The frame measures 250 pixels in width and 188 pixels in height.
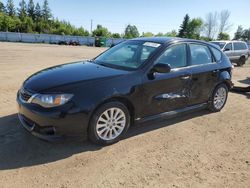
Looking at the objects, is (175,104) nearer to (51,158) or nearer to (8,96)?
(51,158)

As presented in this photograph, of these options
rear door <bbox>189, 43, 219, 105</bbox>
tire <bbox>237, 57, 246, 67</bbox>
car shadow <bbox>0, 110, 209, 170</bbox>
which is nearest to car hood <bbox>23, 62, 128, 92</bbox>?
car shadow <bbox>0, 110, 209, 170</bbox>

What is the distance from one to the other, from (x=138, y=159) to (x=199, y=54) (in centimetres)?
283

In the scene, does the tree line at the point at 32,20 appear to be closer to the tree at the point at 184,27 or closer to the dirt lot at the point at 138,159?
the tree at the point at 184,27

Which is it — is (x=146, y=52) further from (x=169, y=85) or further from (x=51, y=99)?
(x=51, y=99)

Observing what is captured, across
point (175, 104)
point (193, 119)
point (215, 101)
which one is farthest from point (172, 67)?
point (215, 101)

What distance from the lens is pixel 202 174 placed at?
12.5ft

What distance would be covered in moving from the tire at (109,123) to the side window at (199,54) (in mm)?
1975

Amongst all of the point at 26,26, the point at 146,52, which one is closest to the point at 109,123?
the point at 146,52

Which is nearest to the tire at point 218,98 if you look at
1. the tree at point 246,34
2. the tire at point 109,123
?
the tire at point 109,123

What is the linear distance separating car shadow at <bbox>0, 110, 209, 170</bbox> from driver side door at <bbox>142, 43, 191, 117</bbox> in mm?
625

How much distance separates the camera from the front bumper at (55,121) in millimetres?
3902

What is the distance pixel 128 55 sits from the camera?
5328 mm

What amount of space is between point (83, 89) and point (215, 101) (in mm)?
3496

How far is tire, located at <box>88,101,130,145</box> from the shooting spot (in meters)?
4.23
